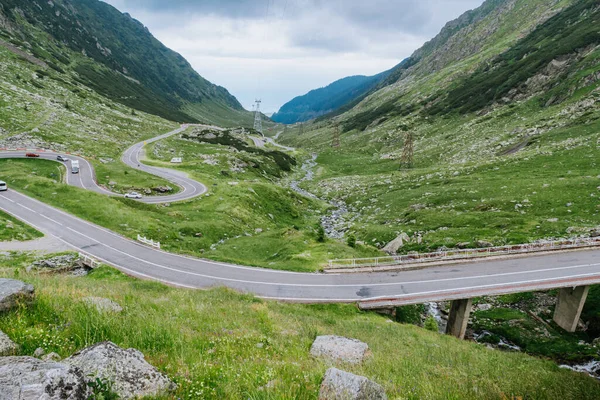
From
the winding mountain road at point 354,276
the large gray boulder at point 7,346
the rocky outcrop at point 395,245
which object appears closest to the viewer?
the large gray boulder at point 7,346

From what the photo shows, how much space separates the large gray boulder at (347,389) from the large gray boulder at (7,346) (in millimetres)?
6275

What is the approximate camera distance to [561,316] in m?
29.1

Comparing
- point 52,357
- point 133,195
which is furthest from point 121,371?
point 133,195

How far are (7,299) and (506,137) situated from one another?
105410mm

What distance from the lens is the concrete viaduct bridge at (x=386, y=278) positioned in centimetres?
2697

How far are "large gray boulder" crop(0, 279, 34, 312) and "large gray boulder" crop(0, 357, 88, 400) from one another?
4597 millimetres

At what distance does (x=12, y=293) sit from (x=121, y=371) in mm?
5448

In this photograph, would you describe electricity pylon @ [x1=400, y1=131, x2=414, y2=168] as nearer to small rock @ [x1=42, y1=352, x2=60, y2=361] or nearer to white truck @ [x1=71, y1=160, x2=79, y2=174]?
white truck @ [x1=71, y1=160, x2=79, y2=174]

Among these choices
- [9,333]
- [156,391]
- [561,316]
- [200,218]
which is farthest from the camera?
[200,218]

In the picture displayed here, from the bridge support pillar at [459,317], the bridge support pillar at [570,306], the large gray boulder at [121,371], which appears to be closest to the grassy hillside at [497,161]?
the bridge support pillar at [570,306]

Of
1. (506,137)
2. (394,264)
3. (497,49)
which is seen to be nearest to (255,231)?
(394,264)

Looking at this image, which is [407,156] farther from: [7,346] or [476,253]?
[7,346]

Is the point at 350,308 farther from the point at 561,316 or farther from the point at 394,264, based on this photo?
the point at 561,316

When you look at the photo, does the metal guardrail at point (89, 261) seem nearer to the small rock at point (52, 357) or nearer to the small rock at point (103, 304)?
the small rock at point (103, 304)
